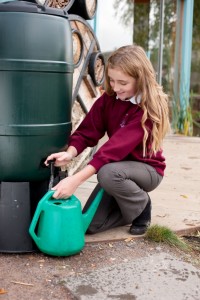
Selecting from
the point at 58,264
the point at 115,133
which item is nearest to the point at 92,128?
the point at 115,133

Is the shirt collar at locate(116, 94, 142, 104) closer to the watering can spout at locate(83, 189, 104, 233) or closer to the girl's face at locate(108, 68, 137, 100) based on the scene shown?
the girl's face at locate(108, 68, 137, 100)

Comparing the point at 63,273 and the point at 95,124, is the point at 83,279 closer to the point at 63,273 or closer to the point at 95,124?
the point at 63,273

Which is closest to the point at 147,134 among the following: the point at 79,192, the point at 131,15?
the point at 79,192

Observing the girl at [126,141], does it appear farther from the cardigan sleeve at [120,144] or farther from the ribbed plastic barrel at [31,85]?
the ribbed plastic barrel at [31,85]

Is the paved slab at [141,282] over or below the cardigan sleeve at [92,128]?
below

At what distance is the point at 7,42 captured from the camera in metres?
1.99

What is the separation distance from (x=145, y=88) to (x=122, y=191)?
48 centimetres

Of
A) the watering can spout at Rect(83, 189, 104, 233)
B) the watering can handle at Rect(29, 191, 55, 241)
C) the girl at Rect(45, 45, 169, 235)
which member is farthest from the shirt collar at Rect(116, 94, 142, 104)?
the watering can handle at Rect(29, 191, 55, 241)

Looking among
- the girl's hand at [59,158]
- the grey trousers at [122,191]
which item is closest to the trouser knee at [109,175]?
the grey trousers at [122,191]

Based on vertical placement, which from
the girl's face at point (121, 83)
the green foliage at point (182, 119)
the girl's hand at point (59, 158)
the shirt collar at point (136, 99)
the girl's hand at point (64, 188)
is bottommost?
the green foliage at point (182, 119)

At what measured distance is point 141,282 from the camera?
75.1 inches

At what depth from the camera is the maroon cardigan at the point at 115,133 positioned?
86.0 inches

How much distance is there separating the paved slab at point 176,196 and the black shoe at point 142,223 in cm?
4

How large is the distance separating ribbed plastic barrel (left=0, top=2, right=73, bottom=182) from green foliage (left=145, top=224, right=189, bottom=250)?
59cm
